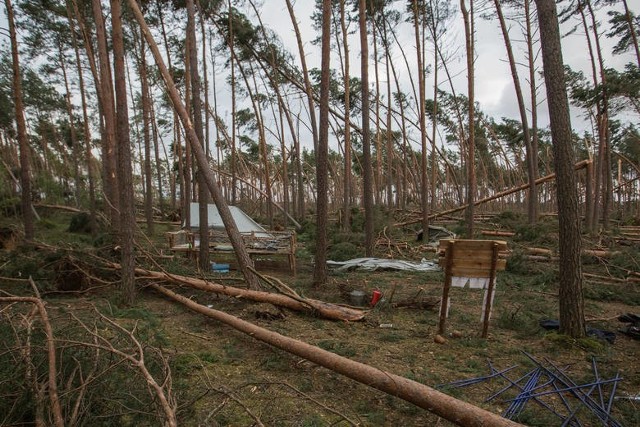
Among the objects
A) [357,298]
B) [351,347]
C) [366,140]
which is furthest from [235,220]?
[351,347]

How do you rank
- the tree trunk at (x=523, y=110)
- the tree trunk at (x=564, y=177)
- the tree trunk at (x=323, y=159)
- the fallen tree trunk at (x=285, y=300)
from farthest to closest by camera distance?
the tree trunk at (x=523, y=110) < the tree trunk at (x=323, y=159) < the fallen tree trunk at (x=285, y=300) < the tree trunk at (x=564, y=177)

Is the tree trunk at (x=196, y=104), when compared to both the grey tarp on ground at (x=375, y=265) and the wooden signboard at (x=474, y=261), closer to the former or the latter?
the grey tarp on ground at (x=375, y=265)

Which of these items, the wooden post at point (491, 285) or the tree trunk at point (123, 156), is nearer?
the wooden post at point (491, 285)

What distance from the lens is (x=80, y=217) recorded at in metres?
16.3

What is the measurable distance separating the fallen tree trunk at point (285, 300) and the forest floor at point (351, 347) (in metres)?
0.14

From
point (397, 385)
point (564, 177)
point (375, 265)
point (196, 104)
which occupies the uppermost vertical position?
point (196, 104)

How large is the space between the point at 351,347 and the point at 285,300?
1.75 m

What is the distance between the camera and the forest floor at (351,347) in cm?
338

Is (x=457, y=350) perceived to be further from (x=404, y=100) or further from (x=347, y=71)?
(x=404, y=100)

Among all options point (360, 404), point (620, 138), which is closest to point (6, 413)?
point (360, 404)

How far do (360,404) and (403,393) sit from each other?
50 cm

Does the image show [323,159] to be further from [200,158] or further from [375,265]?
[375,265]

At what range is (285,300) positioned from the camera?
21.2 ft

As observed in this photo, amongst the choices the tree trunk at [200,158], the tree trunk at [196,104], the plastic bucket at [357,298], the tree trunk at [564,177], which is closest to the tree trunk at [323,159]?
the plastic bucket at [357,298]
